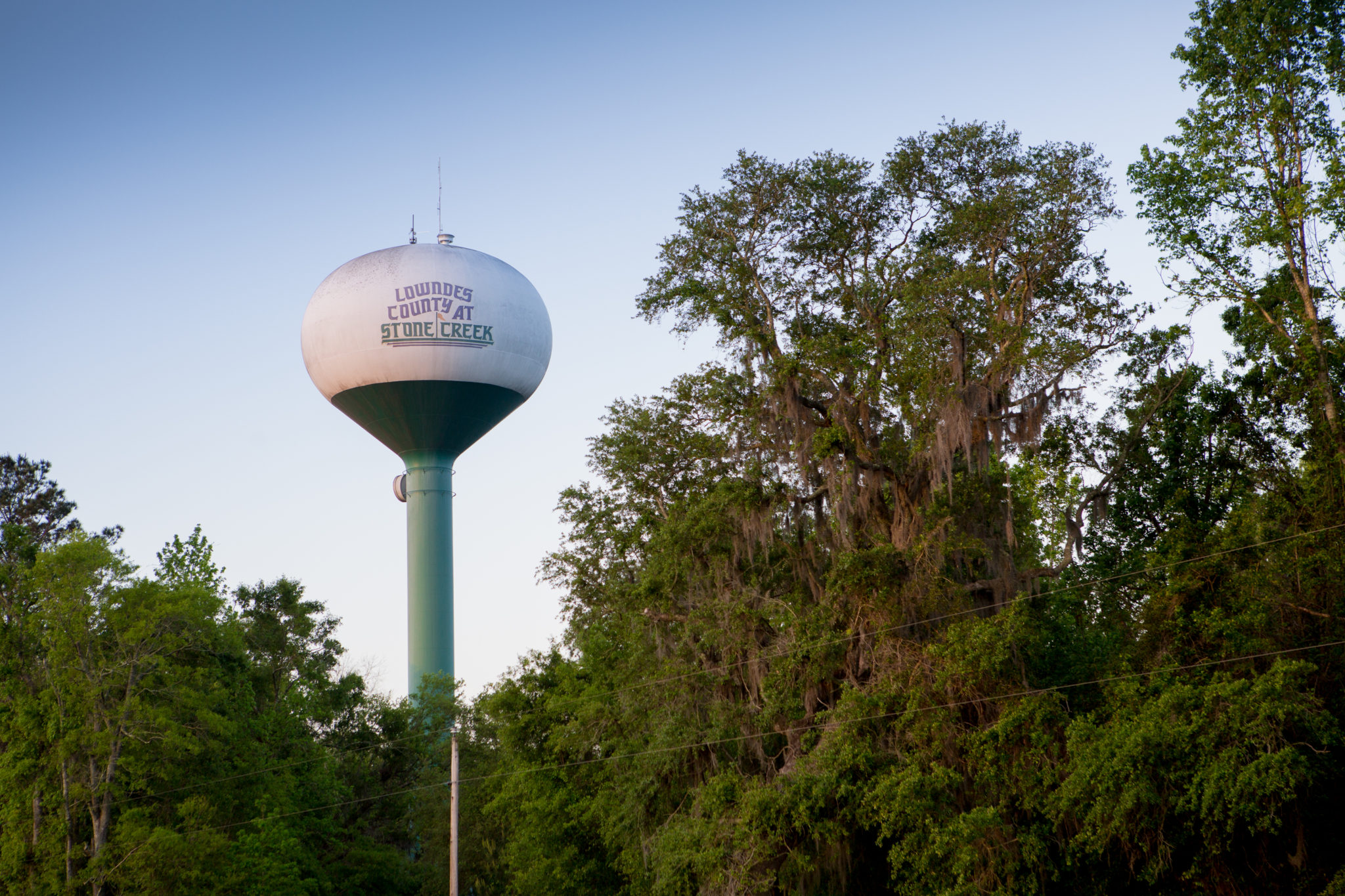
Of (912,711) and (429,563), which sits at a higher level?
(429,563)

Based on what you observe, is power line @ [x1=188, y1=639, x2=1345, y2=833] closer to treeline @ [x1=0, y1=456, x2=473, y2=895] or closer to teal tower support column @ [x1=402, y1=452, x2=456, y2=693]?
treeline @ [x1=0, y1=456, x2=473, y2=895]

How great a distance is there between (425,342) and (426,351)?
0.91 feet

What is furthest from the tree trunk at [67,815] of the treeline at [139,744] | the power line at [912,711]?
the power line at [912,711]

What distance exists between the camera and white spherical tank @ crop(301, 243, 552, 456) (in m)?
39.4

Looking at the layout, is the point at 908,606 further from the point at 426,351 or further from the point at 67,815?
the point at 426,351

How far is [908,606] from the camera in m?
21.3

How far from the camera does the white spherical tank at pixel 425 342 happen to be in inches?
1553

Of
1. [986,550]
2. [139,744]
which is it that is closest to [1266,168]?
[986,550]

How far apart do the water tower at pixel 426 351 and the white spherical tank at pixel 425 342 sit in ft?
0.12

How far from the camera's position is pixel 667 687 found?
81.5 feet

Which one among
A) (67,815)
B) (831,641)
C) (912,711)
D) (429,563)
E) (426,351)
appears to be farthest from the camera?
(429,563)

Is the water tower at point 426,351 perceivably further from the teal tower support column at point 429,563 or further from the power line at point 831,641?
the power line at point 831,641

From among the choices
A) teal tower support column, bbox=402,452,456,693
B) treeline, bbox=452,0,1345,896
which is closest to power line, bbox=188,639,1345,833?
treeline, bbox=452,0,1345,896

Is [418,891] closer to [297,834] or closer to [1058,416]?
[297,834]
